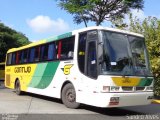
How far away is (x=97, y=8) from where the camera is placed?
3959 centimetres

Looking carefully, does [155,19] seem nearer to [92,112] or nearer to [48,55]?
[48,55]

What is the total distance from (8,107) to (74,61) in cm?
300

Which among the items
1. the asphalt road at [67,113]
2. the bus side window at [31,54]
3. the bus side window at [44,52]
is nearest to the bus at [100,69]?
the asphalt road at [67,113]

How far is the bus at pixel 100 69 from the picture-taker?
39.8 feet

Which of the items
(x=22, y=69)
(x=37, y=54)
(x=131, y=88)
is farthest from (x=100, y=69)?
(x=22, y=69)

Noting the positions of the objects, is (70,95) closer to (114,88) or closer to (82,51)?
(82,51)

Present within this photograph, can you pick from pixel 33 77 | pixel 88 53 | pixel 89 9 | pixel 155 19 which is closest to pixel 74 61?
pixel 88 53

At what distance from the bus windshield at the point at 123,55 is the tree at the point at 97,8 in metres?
25.4

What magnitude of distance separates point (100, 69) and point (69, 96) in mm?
2461

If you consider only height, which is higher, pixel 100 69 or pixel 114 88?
pixel 100 69

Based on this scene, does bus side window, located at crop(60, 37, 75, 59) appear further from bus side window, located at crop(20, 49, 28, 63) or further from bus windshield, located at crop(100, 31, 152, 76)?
bus side window, located at crop(20, 49, 28, 63)

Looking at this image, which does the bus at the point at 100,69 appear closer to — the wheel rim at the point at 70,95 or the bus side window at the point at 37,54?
the wheel rim at the point at 70,95

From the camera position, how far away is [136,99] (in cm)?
1259

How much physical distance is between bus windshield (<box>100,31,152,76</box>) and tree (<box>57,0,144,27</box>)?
2538cm
